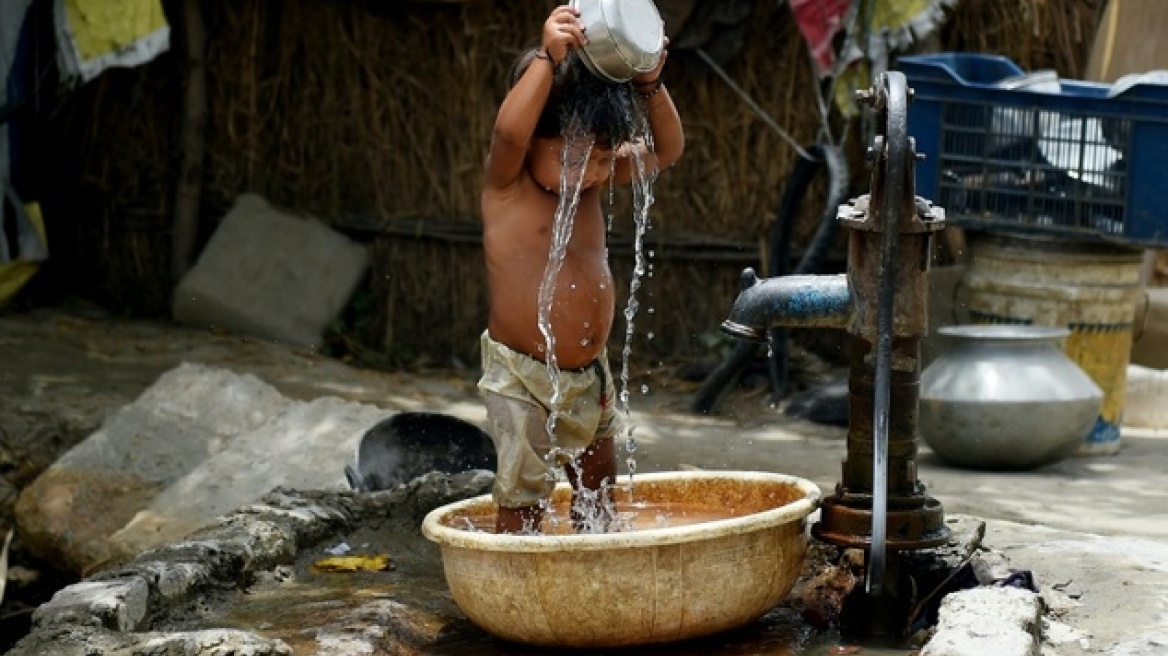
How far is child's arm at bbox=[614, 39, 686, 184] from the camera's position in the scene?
13.5ft

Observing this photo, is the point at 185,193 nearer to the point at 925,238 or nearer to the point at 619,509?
the point at 619,509

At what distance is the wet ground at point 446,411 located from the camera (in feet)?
20.2

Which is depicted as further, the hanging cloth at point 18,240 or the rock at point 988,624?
the hanging cloth at point 18,240

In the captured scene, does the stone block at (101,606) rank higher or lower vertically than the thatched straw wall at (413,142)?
lower

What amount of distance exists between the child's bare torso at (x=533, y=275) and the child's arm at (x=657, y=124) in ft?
0.62

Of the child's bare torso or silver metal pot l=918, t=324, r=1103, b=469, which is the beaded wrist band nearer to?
the child's bare torso

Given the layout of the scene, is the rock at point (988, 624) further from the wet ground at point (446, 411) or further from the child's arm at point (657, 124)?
the child's arm at point (657, 124)

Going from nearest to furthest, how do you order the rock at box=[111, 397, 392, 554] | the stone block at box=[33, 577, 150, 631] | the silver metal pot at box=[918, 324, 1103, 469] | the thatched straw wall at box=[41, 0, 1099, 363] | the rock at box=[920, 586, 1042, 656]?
the rock at box=[920, 586, 1042, 656] < the stone block at box=[33, 577, 150, 631] < the rock at box=[111, 397, 392, 554] < the silver metal pot at box=[918, 324, 1103, 469] < the thatched straw wall at box=[41, 0, 1099, 363]

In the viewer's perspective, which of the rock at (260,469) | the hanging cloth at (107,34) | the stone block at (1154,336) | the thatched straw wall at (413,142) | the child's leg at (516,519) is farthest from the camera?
the thatched straw wall at (413,142)

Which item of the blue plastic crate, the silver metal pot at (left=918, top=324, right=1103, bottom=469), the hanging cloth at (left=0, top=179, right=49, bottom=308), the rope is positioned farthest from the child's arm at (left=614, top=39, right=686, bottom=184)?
the hanging cloth at (left=0, top=179, right=49, bottom=308)

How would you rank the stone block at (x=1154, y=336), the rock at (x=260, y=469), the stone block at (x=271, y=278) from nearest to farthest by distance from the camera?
the rock at (x=260, y=469), the stone block at (x=1154, y=336), the stone block at (x=271, y=278)

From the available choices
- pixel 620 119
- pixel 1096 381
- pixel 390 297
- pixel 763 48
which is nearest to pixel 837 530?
pixel 620 119

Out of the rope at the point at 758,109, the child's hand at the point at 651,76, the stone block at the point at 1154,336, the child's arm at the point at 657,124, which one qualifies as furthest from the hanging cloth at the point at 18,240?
the child's hand at the point at 651,76

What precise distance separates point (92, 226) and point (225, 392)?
312cm
